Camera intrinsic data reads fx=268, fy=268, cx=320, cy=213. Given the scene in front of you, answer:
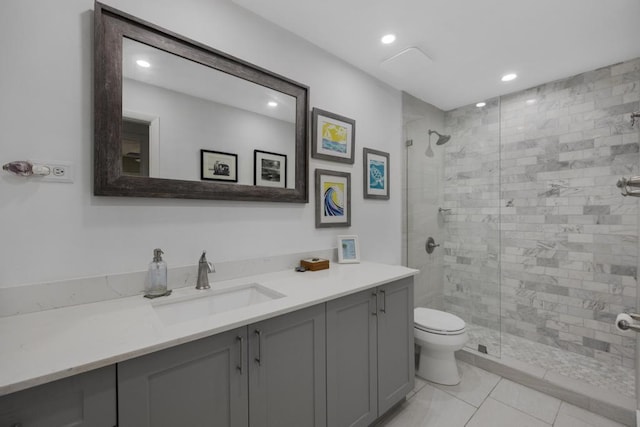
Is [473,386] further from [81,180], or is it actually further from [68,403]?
[81,180]

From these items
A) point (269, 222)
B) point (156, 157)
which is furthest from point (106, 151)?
point (269, 222)

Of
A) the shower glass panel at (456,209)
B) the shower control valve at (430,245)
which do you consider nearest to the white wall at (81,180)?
the shower glass panel at (456,209)

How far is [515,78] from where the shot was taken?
96.3 inches

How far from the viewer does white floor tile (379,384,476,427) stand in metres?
1.71

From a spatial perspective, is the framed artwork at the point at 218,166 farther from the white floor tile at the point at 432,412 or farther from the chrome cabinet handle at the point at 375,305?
the white floor tile at the point at 432,412

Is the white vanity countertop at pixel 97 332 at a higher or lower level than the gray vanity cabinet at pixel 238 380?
higher

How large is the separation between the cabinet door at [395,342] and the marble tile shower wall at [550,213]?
4.89ft

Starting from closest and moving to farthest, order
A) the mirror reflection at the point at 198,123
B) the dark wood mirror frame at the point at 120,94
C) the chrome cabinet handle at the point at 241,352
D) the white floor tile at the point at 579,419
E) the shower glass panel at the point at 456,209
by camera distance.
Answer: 1. the chrome cabinet handle at the point at 241,352
2. the dark wood mirror frame at the point at 120,94
3. the mirror reflection at the point at 198,123
4. the white floor tile at the point at 579,419
5. the shower glass panel at the point at 456,209

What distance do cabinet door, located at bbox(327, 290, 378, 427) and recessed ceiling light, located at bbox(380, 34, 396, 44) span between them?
5.71ft

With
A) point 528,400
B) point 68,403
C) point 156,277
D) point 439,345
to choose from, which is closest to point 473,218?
point 439,345

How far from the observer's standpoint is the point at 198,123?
145cm

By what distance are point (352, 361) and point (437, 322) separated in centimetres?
106

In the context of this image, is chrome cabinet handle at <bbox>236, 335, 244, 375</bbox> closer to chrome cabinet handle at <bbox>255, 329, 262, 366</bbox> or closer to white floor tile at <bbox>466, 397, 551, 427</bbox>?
chrome cabinet handle at <bbox>255, 329, 262, 366</bbox>

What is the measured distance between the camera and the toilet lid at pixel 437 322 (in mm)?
2059
